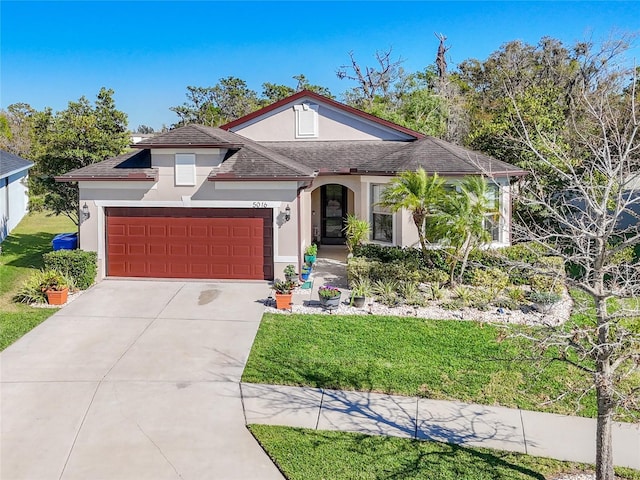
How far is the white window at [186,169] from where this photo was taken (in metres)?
14.9

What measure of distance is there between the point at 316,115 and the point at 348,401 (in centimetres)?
1441

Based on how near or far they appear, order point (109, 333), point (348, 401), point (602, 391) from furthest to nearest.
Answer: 1. point (109, 333)
2. point (348, 401)
3. point (602, 391)

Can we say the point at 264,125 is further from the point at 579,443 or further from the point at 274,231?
the point at 579,443

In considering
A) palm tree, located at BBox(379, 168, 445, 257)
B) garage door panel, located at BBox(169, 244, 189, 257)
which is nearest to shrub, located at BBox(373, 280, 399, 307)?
palm tree, located at BBox(379, 168, 445, 257)

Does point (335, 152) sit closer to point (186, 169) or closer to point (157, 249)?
point (186, 169)

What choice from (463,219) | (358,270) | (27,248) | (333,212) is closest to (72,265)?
(27,248)

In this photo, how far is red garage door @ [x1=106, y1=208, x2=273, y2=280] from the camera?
15.0 meters

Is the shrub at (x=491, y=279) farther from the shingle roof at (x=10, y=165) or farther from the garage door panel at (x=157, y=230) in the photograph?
the shingle roof at (x=10, y=165)

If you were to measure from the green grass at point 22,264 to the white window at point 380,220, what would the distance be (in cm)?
985

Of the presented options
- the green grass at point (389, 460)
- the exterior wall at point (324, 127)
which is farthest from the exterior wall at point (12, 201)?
the green grass at point (389, 460)

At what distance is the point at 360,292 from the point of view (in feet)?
42.1

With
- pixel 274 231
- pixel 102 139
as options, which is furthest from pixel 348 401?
pixel 102 139

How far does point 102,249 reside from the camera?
15188 millimetres

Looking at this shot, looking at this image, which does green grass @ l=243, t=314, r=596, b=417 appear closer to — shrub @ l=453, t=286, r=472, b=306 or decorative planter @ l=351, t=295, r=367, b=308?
decorative planter @ l=351, t=295, r=367, b=308
